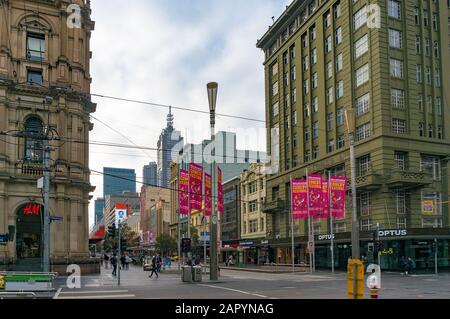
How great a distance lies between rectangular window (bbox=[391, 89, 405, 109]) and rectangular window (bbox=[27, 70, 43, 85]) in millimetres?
34089

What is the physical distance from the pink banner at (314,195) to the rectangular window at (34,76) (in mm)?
24162

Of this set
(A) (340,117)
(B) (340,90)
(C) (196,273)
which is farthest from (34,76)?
(B) (340,90)

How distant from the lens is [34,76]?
43375 mm

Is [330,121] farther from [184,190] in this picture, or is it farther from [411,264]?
[184,190]

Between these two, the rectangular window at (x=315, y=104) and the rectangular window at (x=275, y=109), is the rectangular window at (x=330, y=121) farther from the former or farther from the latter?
the rectangular window at (x=275, y=109)

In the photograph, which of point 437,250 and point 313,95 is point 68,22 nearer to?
point 313,95

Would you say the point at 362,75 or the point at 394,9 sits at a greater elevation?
the point at 394,9

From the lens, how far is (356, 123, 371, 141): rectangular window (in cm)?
5456

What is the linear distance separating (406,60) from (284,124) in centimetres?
2420

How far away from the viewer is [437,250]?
163 feet

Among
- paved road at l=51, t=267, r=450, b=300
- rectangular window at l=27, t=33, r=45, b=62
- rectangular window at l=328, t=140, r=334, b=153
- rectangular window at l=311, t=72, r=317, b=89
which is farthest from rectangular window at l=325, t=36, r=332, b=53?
paved road at l=51, t=267, r=450, b=300

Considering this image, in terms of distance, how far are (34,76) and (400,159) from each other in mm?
35564

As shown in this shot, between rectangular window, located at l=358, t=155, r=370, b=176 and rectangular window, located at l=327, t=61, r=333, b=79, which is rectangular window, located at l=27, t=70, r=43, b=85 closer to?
rectangular window, located at l=358, t=155, r=370, b=176

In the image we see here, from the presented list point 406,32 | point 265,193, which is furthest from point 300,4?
point 265,193
